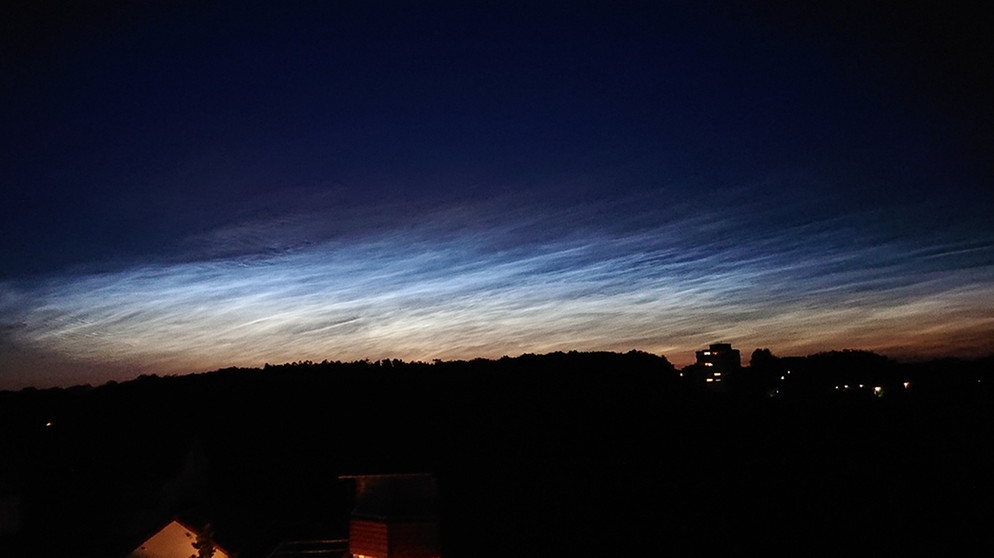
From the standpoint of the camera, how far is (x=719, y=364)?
8494 cm

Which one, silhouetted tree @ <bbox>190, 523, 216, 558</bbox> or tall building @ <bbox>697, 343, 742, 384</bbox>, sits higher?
tall building @ <bbox>697, 343, 742, 384</bbox>

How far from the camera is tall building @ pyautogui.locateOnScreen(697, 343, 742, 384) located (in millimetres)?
84438

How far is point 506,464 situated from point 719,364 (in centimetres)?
5538

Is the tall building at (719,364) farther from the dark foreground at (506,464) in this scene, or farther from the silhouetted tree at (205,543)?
the silhouetted tree at (205,543)

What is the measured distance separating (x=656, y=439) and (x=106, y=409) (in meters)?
34.5

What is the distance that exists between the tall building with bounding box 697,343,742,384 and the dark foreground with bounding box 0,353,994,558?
2184 cm

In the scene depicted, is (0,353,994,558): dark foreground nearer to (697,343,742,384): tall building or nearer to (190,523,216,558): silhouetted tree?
(190,523,216,558): silhouetted tree

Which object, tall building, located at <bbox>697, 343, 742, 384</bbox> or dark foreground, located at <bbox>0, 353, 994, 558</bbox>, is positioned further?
tall building, located at <bbox>697, 343, 742, 384</bbox>

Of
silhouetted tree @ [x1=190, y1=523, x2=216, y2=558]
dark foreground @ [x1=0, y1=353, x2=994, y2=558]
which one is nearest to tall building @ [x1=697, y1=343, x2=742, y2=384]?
dark foreground @ [x1=0, y1=353, x2=994, y2=558]

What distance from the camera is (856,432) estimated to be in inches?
1724

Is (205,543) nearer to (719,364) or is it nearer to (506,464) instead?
(506,464)

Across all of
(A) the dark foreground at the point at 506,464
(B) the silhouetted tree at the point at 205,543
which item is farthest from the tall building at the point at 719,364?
(B) the silhouetted tree at the point at 205,543

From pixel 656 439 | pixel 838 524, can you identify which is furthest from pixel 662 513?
pixel 656 439

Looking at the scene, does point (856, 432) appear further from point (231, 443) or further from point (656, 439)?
point (231, 443)
